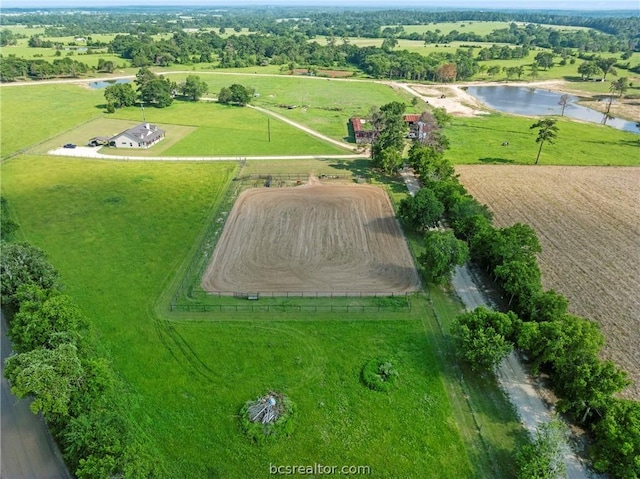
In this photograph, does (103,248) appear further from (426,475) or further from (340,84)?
(340,84)

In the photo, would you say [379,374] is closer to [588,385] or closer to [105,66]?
[588,385]

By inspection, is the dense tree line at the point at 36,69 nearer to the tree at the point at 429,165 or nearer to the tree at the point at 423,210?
the tree at the point at 429,165

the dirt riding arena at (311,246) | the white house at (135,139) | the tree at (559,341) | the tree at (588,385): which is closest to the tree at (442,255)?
the dirt riding arena at (311,246)

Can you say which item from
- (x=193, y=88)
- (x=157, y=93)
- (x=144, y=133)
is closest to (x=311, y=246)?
(x=144, y=133)

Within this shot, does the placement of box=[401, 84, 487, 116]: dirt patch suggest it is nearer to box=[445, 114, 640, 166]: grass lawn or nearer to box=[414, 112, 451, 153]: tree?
box=[445, 114, 640, 166]: grass lawn

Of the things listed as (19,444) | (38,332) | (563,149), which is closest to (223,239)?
(38,332)

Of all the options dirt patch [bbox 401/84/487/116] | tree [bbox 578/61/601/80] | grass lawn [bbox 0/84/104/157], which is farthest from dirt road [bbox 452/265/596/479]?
tree [bbox 578/61/601/80]

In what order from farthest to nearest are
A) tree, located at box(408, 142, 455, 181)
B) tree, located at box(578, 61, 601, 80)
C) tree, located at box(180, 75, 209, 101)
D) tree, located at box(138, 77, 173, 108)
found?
tree, located at box(578, 61, 601, 80)
tree, located at box(180, 75, 209, 101)
tree, located at box(138, 77, 173, 108)
tree, located at box(408, 142, 455, 181)
